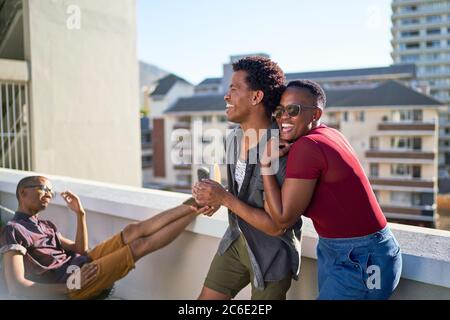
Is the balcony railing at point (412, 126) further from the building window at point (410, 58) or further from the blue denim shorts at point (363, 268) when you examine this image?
the blue denim shorts at point (363, 268)

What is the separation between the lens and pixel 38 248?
2.52m

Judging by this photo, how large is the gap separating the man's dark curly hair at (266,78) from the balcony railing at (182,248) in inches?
26.3

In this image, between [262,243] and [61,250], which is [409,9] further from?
[262,243]

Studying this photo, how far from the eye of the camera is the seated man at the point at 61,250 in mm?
2338

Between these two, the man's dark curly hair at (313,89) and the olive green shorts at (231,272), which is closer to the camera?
the man's dark curly hair at (313,89)

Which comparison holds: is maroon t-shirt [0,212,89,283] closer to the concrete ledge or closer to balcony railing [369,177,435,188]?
the concrete ledge

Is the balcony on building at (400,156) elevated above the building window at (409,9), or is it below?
below

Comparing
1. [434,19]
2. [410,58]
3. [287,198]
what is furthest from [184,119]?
[287,198]

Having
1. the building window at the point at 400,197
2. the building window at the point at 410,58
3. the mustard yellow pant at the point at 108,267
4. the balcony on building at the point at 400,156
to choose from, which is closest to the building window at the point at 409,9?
the building window at the point at 410,58

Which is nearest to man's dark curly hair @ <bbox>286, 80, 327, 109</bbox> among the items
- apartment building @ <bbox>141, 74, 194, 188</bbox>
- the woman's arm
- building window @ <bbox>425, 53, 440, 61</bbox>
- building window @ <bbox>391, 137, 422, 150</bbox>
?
the woman's arm

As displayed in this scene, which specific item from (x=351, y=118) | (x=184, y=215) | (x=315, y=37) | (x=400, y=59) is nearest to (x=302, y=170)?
(x=184, y=215)

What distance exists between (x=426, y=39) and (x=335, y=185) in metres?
56.7

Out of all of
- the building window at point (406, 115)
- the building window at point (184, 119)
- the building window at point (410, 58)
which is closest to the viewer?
the building window at point (406, 115)

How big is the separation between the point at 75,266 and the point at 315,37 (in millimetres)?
30254
